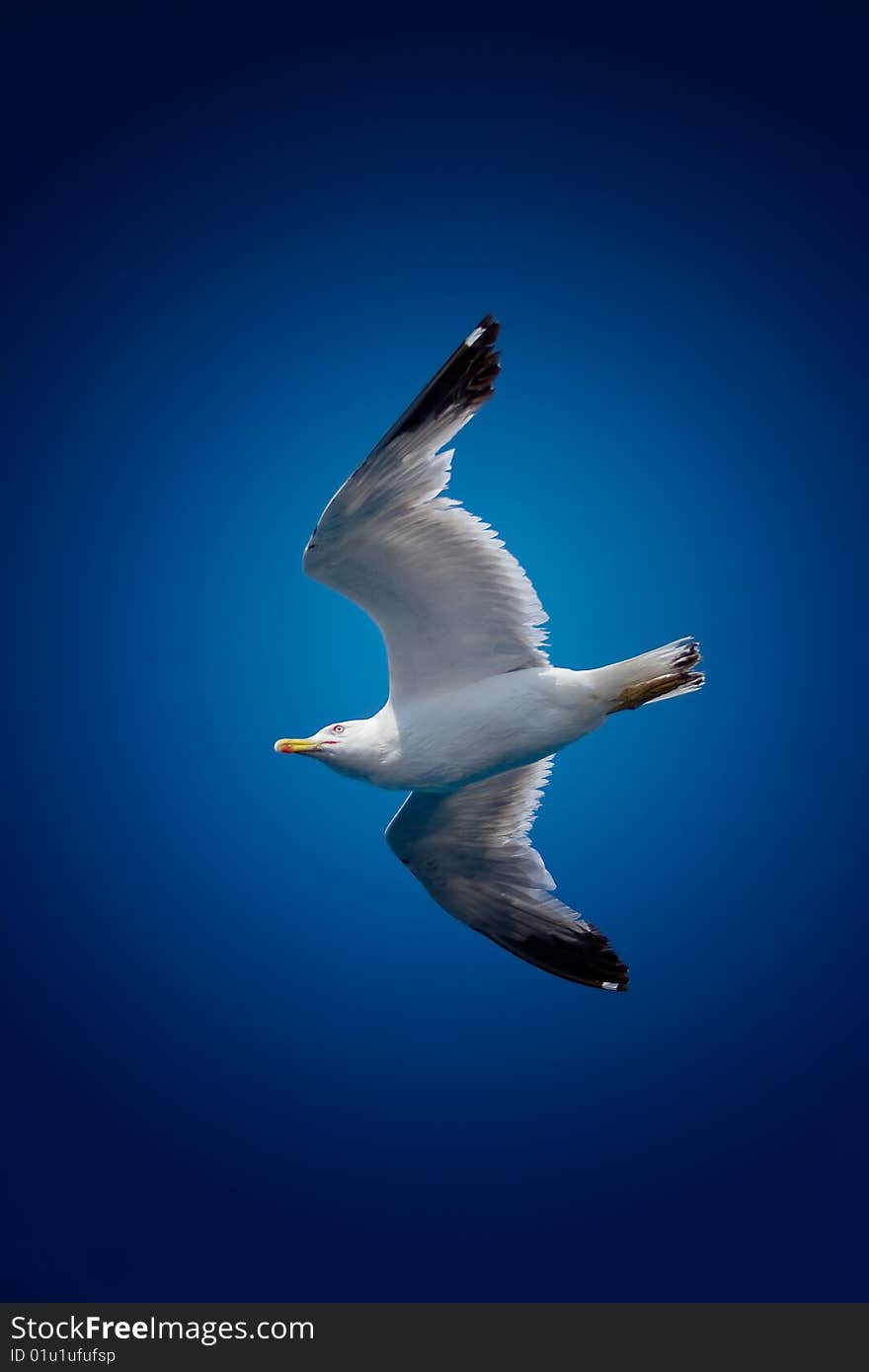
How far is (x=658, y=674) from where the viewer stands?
3.58m

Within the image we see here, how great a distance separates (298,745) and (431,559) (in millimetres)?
638

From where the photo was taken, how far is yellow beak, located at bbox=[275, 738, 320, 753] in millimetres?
3721

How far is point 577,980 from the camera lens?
409cm

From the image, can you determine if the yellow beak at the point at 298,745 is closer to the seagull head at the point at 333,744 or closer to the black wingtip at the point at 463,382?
the seagull head at the point at 333,744

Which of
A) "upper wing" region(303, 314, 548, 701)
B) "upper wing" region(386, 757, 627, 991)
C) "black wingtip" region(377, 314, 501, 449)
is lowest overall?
"upper wing" region(386, 757, 627, 991)

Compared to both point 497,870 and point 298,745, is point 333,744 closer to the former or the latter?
point 298,745

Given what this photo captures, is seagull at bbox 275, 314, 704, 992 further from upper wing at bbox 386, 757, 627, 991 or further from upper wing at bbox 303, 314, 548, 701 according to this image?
upper wing at bbox 386, 757, 627, 991

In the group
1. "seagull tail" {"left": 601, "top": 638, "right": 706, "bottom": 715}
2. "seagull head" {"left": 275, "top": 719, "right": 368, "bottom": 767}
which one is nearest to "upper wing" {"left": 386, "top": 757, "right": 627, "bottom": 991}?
"seagull head" {"left": 275, "top": 719, "right": 368, "bottom": 767}

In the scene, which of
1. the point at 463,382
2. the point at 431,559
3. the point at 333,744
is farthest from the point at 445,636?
the point at 463,382

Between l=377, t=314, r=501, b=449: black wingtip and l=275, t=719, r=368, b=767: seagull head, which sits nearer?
l=377, t=314, r=501, b=449: black wingtip

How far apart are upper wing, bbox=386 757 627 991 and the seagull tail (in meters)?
0.66

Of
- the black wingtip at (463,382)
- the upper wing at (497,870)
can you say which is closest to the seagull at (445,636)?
the black wingtip at (463,382)

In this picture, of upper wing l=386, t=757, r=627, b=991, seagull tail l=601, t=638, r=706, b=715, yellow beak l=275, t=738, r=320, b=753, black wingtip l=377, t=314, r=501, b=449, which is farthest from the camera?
upper wing l=386, t=757, r=627, b=991

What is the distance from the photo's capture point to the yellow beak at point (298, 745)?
3.72 meters
